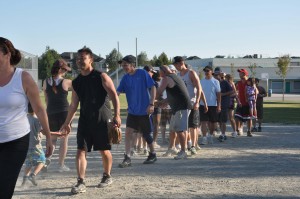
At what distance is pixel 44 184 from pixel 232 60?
105 m

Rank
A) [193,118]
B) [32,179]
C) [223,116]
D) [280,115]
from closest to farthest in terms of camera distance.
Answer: [32,179] → [193,118] → [223,116] → [280,115]

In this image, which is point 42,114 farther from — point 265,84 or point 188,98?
point 265,84

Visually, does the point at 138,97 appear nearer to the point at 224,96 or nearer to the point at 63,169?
the point at 63,169

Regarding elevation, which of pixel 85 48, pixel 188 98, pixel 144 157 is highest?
pixel 85 48

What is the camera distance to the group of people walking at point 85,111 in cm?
445

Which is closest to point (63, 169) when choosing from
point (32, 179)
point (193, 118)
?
point (32, 179)

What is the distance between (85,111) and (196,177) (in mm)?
2071

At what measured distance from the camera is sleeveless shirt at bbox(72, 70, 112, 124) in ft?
22.6

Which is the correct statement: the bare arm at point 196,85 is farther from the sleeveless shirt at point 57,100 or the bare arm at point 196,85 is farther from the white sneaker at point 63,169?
the white sneaker at point 63,169

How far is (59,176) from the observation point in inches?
314

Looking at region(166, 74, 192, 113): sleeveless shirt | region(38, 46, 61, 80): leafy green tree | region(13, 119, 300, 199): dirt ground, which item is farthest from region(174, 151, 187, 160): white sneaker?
region(38, 46, 61, 80): leafy green tree

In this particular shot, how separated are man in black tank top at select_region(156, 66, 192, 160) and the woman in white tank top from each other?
17.5 ft

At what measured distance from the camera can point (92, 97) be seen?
22.7ft

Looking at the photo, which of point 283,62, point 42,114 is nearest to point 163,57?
point 283,62
